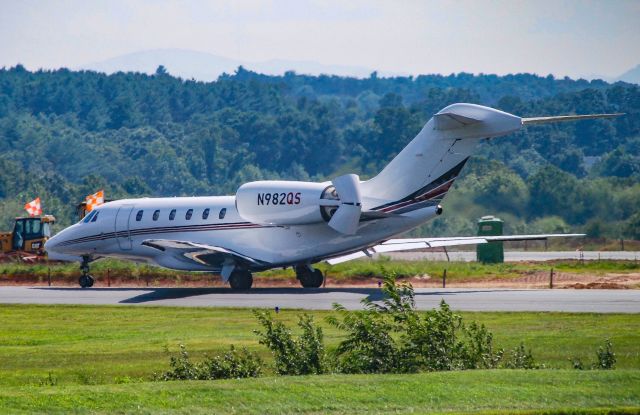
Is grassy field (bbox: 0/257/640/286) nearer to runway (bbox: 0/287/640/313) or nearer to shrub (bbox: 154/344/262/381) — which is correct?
runway (bbox: 0/287/640/313)

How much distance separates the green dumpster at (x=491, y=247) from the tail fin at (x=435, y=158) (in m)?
18.5

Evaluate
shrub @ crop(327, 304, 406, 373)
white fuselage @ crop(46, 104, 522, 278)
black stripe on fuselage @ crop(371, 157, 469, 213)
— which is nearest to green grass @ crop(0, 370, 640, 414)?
shrub @ crop(327, 304, 406, 373)

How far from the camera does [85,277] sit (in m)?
46.1

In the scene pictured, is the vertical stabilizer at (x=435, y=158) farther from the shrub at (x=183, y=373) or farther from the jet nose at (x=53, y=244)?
the shrub at (x=183, y=373)

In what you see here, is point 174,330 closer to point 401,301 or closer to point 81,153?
point 401,301

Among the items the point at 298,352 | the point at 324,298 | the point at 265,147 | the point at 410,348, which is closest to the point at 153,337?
the point at 298,352

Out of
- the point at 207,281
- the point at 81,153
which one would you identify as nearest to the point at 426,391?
the point at 207,281

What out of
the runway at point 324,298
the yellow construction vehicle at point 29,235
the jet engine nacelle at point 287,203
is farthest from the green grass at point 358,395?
the yellow construction vehicle at point 29,235

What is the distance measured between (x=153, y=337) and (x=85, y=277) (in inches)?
740

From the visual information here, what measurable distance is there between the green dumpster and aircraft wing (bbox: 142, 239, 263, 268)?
17642 millimetres

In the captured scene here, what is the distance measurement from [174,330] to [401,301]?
9.26 m

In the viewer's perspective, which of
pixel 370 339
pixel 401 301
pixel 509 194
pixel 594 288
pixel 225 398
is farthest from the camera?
pixel 509 194

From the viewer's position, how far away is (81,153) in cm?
Result: 13138

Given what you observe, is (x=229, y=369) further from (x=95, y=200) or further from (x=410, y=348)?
(x=95, y=200)
